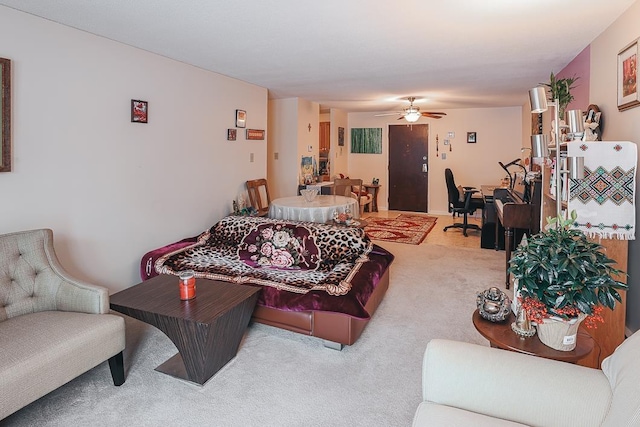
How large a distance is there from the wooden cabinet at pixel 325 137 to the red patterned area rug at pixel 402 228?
71.7 inches

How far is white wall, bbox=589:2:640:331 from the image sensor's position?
99.7 inches

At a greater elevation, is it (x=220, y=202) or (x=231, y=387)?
(x=220, y=202)

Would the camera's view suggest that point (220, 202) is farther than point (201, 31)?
Yes

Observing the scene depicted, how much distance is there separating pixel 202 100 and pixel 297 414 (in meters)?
3.43

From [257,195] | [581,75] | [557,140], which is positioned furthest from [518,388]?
[257,195]

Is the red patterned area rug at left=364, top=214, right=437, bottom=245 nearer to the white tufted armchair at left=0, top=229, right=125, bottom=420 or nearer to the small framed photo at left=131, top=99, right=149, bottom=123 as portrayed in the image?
the small framed photo at left=131, top=99, right=149, bottom=123

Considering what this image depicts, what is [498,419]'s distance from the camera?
1251mm

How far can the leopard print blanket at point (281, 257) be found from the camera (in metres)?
2.98

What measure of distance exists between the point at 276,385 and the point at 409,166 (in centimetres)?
700

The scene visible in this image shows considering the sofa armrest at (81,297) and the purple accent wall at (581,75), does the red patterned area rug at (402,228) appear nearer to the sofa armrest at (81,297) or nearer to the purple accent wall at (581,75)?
the purple accent wall at (581,75)

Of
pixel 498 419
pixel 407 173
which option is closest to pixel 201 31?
pixel 498 419

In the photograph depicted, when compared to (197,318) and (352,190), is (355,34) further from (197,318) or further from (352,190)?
(352,190)

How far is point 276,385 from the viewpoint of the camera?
219cm

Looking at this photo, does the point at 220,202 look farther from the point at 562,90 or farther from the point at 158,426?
the point at 562,90
